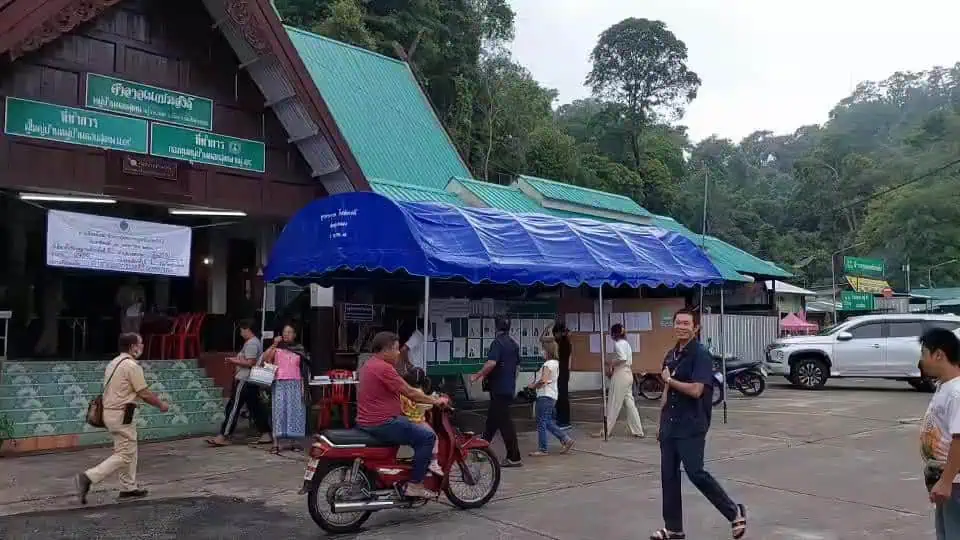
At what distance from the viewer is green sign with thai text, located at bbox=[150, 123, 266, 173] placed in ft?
39.8

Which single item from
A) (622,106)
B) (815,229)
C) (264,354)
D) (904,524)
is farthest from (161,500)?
(815,229)

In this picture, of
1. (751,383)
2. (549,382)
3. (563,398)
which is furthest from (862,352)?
(549,382)

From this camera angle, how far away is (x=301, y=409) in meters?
10.9

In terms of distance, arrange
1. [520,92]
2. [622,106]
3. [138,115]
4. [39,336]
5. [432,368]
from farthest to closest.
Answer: [622,106] < [520,92] < [39,336] < [432,368] < [138,115]

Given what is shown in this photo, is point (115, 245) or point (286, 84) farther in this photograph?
point (286, 84)

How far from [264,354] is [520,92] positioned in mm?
21128

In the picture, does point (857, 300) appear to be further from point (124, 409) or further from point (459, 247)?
point (124, 409)

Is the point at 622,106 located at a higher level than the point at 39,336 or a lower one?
higher

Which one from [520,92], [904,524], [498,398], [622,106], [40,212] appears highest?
[622,106]

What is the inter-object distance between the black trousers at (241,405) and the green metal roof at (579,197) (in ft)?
30.3

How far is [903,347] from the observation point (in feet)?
62.6

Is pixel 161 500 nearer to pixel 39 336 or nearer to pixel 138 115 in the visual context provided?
pixel 138 115

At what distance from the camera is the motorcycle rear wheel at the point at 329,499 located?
671 centimetres

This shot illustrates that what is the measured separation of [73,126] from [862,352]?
17.1m
